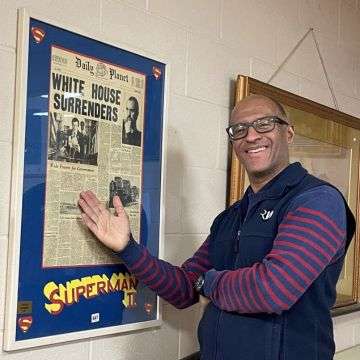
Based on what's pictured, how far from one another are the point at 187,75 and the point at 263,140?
0.41m

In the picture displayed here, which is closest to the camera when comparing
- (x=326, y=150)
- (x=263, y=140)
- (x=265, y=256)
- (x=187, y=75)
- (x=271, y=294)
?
(x=271, y=294)

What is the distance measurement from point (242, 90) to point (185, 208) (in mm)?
445

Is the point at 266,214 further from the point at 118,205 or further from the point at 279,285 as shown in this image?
the point at 118,205

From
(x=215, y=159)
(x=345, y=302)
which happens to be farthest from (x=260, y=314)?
(x=345, y=302)

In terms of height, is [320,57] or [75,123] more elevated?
[320,57]

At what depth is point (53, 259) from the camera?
4.39ft

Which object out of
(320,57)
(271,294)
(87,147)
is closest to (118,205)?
(87,147)

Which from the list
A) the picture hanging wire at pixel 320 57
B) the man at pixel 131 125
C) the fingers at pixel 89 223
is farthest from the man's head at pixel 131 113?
the picture hanging wire at pixel 320 57

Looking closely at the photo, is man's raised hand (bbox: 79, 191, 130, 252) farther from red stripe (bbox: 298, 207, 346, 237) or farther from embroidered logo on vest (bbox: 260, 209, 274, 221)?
red stripe (bbox: 298, 207, 346, 237)

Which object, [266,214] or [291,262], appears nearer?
[291,262]

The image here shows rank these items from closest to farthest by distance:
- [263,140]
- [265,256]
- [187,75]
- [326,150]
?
1. [265,256]
2. [263,140]
3. [187,75]
4. [326,150]

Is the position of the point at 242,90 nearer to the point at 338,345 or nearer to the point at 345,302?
the point at 345,302

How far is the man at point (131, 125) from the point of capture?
59.4 inches

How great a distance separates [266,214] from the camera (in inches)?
54.1
